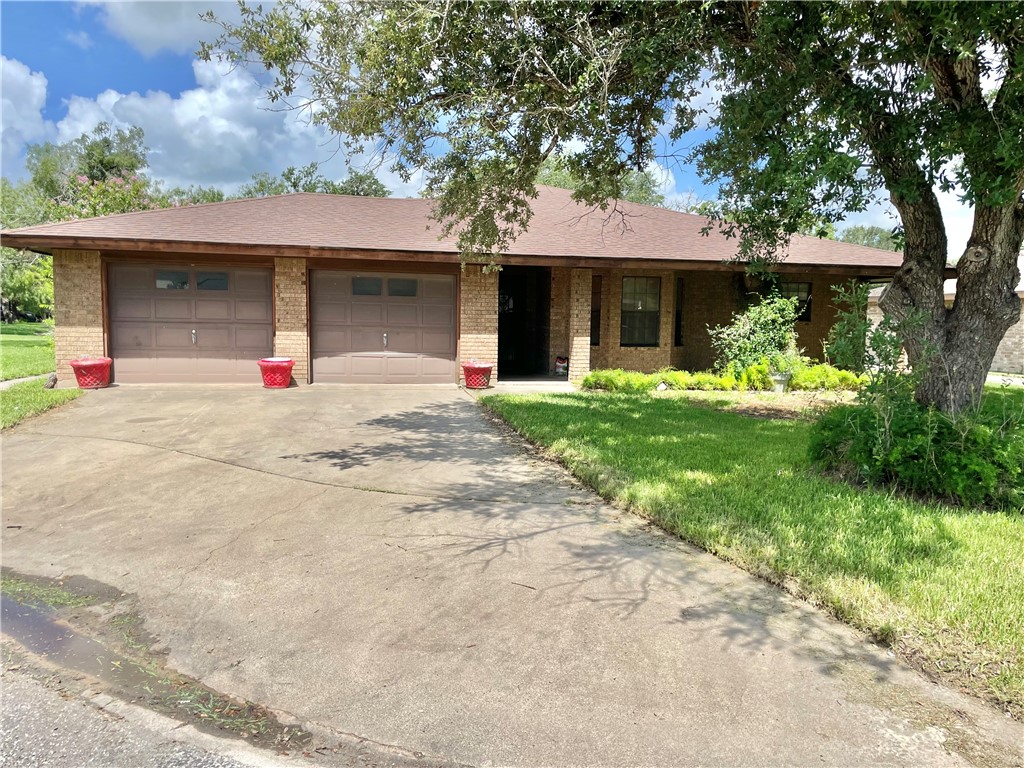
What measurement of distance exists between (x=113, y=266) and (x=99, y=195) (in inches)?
435

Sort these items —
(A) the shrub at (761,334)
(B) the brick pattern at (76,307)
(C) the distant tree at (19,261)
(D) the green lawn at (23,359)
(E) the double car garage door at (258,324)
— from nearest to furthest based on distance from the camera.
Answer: (B) the brick pattern at (76,307), (E) the double car garage door at (258,324), (A) the shrub at (761,334), (D) the green lawn at (23,359), (C) the distant tree at (19,261)

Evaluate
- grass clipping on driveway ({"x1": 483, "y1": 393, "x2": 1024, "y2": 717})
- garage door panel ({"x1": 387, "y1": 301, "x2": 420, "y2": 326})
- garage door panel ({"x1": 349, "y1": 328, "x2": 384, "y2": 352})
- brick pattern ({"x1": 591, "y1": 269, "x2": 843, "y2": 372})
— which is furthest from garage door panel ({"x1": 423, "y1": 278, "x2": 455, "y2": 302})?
grass clipping on driveway ({"x1": 483, "y1": 393, "x2": 1024, "y2": 717})

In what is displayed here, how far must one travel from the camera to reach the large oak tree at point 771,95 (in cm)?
536

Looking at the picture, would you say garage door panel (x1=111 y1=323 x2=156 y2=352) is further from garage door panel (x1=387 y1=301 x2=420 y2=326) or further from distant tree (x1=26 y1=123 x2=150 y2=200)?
distant tree (x1=26 y1=123 x2=150 y2=200)

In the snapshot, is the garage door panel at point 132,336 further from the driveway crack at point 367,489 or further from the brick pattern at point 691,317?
the brick pattern at point 691,317

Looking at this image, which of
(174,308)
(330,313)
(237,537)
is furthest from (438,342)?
(237,537)

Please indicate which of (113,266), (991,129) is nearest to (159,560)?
(991,129)

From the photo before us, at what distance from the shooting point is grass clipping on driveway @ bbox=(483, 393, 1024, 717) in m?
3.29

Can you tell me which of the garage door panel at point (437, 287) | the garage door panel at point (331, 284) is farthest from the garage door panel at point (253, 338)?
the garage door panel at point (437, 287)

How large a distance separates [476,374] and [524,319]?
16.2 ft

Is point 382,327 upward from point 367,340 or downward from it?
upward

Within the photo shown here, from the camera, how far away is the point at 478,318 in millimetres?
13859

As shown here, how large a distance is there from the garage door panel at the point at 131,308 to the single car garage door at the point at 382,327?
3.21 metres

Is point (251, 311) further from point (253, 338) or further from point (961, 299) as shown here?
point (961, 299)
